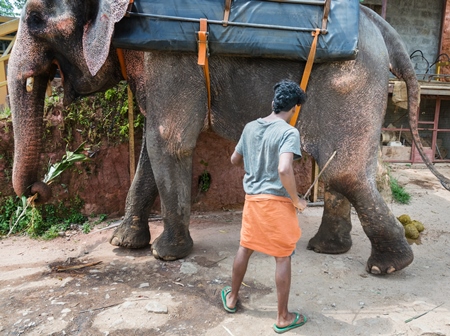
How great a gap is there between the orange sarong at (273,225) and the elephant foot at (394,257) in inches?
44.4

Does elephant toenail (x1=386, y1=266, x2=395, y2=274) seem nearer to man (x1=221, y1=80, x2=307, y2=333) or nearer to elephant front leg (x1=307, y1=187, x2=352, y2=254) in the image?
elephant front leg (x1=307, y1=187, x2=352, y2=254)

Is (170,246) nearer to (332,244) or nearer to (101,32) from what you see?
(332,244)

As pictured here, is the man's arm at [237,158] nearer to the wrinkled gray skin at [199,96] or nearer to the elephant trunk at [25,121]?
the wrinkled gray skin at [199,96]

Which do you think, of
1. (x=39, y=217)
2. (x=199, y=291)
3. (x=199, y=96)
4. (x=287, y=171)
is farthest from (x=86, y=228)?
(x=287, y=171)

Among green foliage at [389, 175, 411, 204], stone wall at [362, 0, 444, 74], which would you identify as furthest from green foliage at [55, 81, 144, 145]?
stone wall at [362, 0, 444, 74]

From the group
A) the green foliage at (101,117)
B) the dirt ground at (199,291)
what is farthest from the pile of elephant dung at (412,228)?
the green foliage at (101,117)

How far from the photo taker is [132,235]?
3701 millimetres

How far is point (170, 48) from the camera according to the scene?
9.21ft

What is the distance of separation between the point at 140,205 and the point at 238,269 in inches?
61.2

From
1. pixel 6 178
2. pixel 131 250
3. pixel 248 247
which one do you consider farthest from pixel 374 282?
pixel 6 178

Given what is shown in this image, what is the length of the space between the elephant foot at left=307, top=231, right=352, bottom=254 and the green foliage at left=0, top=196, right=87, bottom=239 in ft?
8.59

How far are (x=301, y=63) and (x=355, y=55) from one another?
40 centimetres

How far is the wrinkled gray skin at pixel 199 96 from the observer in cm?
293

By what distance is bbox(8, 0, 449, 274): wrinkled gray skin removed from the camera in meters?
2.93
